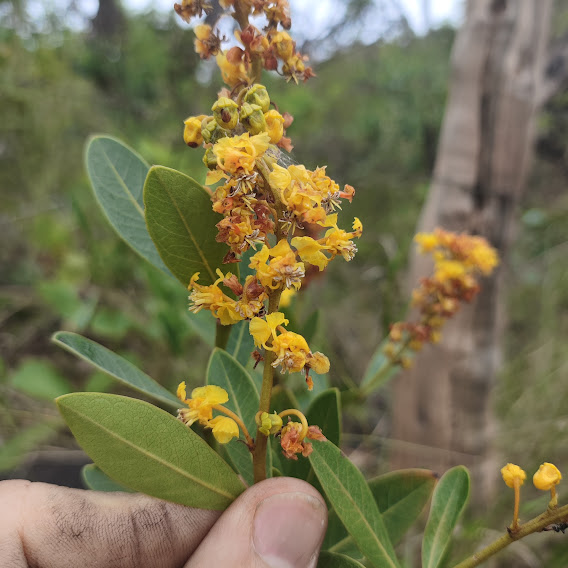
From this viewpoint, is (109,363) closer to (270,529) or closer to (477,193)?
(270,529)

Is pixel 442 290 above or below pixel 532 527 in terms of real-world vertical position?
above

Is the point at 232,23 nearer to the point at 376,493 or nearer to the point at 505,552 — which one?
the point at 376,493

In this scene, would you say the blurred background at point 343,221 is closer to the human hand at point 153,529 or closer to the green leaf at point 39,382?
the green leaf at point 39,382

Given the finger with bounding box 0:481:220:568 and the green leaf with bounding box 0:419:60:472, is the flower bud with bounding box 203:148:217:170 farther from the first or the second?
the green leaf with bounding box 0:419:60:472

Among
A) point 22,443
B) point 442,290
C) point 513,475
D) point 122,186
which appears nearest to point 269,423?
point 513,475

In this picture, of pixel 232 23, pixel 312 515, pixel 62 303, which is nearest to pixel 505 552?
pixel 312 515
